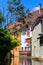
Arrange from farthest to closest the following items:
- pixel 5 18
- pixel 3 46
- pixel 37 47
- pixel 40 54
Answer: pixel 37 47, pixel 40 54, pixel 5 18, pixel 3 46

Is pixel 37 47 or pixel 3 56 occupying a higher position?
pixel 37 47

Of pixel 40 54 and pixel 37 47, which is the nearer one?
pixel 40 54

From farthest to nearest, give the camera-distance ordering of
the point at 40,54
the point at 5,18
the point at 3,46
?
the point at 40,54 < the point at 5,18 < the point at 3,46

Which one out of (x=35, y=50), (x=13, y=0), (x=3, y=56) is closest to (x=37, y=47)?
(x=35, y=50)

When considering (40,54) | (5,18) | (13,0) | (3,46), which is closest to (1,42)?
(3,46)

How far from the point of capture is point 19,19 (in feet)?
68.4

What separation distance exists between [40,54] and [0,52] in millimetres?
31798

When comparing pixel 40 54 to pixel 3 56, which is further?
pixel 40 54

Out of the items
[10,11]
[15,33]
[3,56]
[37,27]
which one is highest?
[37,27]

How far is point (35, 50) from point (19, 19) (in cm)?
3045

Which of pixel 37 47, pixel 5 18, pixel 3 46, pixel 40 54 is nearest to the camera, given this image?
pixel 3 46

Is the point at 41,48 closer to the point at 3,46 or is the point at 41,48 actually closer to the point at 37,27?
the point at 37,27

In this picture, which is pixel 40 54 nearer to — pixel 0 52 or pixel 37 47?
pixel 37 47

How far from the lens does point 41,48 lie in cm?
4544
